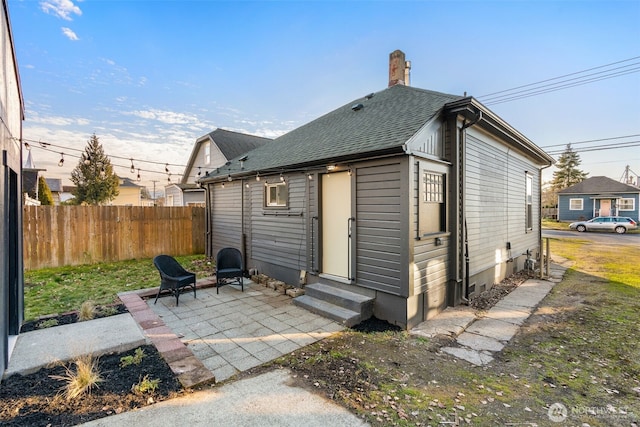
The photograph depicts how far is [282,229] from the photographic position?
686cm

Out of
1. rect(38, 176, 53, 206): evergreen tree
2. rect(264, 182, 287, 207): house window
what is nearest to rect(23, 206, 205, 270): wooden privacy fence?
rect(264, 182, 287, 207): house window

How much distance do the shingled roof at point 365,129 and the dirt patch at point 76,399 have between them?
3.98m

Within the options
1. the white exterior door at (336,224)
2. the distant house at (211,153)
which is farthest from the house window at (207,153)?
the white exterior door at (336,224)

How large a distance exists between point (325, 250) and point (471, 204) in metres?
3.10

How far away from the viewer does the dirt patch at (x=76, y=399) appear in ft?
7.68

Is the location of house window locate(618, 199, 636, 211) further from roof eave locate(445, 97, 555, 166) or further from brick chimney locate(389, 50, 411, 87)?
brick chimney locate(389, 50, 411, 87)

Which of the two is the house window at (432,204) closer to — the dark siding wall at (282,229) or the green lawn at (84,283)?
the dark siding wall at (282,229)

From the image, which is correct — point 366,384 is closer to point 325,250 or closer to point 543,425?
point 543,425

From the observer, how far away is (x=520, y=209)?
8.61 metres

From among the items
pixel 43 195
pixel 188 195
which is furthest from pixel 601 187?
pixel 43 195

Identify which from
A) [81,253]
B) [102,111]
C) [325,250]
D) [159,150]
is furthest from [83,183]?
[325,250]

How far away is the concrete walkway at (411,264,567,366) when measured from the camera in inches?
151

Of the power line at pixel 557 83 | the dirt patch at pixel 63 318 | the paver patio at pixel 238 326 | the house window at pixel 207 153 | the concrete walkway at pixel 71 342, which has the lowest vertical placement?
the paver patio at pixel 238 326

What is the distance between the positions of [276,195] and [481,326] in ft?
16.5
